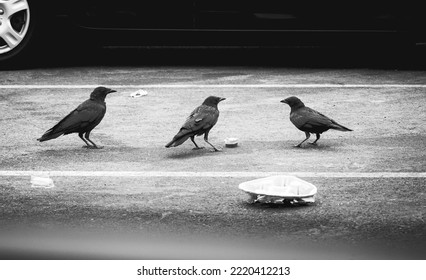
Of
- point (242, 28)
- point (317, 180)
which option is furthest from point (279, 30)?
point (317, 180)

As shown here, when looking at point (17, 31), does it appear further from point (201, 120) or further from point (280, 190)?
point (280, 190)

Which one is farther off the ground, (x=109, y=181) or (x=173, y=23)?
(x=173, y=23)

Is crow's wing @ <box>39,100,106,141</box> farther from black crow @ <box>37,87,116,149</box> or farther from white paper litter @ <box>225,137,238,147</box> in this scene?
white paper litter @ <box>225,137,238,147</box>

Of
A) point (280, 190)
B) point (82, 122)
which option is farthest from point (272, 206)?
point (82, 122)

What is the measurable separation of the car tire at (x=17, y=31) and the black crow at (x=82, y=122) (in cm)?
237

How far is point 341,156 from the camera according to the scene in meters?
5.79

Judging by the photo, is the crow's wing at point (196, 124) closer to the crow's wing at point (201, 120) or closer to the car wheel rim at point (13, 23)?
the crow's wing at point (201, 120)

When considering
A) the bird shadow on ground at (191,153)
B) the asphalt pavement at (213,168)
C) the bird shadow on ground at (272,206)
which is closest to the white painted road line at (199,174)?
the asphalt pavement at (213,168)

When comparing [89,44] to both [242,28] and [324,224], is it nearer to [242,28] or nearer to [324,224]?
[242,28]

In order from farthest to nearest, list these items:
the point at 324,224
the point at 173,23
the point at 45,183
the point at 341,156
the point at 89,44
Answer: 1. the point at 89,44
2. the point at 173,23
3. the point at 341,156
4. the point at 45,183
5. the point at 324,224

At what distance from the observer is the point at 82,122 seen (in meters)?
5.99

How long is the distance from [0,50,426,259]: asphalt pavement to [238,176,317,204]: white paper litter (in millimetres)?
58

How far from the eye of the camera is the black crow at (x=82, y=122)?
19.4ft

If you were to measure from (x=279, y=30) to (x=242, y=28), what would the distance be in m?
0.34
